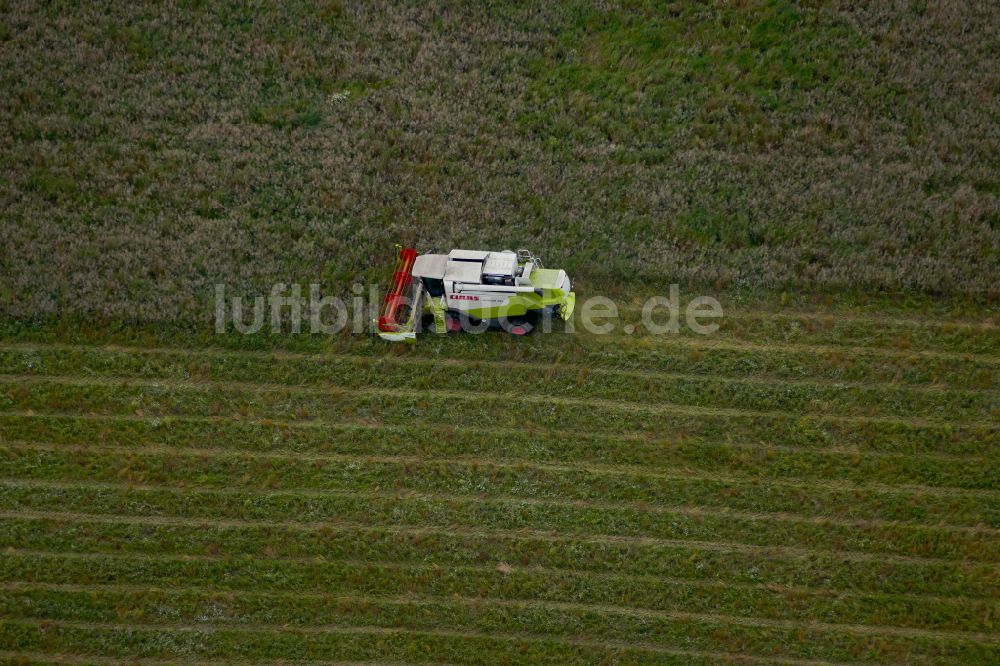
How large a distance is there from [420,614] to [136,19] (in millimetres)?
18414

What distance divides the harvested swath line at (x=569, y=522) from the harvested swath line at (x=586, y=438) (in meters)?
1.07

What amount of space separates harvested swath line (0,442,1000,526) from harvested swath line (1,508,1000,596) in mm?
799

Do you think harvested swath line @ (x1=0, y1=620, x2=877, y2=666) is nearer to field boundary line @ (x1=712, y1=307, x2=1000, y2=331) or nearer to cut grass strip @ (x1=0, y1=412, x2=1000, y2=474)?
cut grass strip @ (x1=0, y1=412, x2=1000, y2=474)

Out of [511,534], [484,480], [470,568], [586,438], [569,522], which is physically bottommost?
[470,568]

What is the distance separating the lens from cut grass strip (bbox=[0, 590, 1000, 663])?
50.2 ft

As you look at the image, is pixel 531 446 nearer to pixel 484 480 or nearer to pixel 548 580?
pixel 484 480

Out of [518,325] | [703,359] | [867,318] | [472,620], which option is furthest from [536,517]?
[867,318]

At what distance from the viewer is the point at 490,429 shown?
17703mm

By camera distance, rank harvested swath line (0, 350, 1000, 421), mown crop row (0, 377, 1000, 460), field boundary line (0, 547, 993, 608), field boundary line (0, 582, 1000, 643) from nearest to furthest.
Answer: field boundary line (0, 582, 1000, 643)
field boundary line (0, 547, 993, 608)
mown crop row (0, 377, 1000, 460)
harvested swath line (0, 350, 1000, 421)

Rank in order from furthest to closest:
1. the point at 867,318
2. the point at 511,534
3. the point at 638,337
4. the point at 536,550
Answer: the point at 867,318
the point at 638,337
the point at 511,534
the point at 536,550

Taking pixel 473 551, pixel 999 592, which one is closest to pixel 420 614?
pixel 473 551

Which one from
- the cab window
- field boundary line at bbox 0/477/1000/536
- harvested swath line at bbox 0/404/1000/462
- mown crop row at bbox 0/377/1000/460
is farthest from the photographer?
A: the cab window

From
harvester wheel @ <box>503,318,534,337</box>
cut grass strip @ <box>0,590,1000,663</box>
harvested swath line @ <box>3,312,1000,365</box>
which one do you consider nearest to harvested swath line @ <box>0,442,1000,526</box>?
cut grass strip @ <box>0,590,1000,663</box>

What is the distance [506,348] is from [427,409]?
2140mm
